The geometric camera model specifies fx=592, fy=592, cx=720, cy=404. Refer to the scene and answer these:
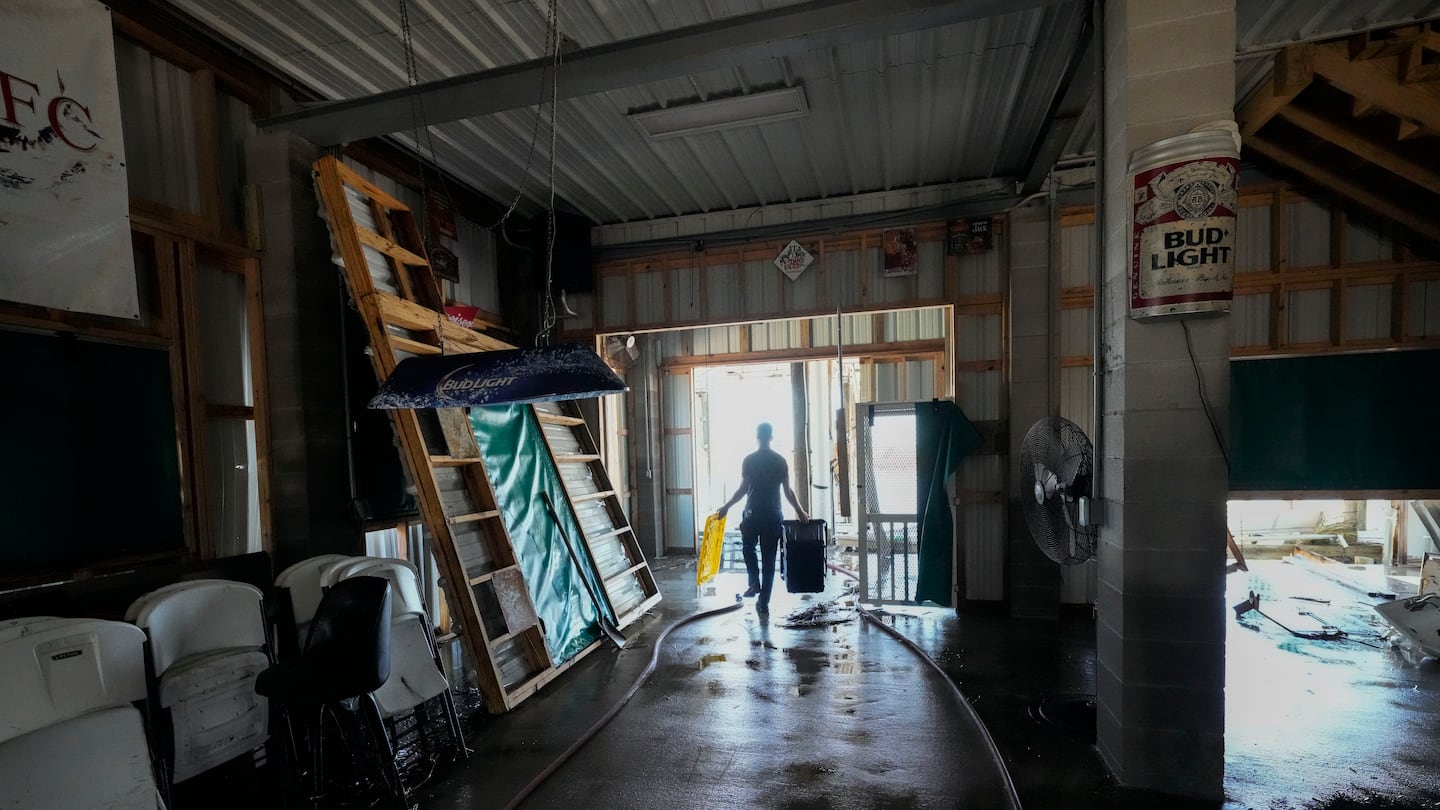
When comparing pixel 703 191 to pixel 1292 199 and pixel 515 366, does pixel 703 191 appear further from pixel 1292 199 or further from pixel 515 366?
pixel 1292 199

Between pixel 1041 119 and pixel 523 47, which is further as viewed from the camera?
pixel 1041 119

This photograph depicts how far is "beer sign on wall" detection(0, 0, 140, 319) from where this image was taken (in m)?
2.76

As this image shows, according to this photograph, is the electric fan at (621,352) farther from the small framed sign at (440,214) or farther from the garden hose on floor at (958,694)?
the garden hose on floor at (958,694)

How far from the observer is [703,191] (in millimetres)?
6180

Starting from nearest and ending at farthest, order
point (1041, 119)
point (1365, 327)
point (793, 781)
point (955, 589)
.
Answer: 1. point (793, 781)
2. point (1041, 119)
3. point (1365, 327)
4. point (955, 589)

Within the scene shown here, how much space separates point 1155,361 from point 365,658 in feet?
13.0

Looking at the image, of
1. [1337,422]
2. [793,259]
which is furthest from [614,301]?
[1337,422]

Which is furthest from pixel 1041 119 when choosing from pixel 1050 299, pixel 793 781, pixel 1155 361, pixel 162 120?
pixel 162 120

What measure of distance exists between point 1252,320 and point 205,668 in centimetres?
783

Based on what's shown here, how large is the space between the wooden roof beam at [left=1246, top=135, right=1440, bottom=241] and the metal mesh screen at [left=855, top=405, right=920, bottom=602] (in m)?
3.56

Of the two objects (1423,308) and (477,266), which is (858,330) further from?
(1423,308)

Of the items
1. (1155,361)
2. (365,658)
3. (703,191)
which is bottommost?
(365,658)

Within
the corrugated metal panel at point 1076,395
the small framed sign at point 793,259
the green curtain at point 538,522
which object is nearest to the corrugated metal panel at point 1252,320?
the corrugated metal panel at point 1076,395

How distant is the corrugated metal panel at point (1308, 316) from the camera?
5164 millimetres
